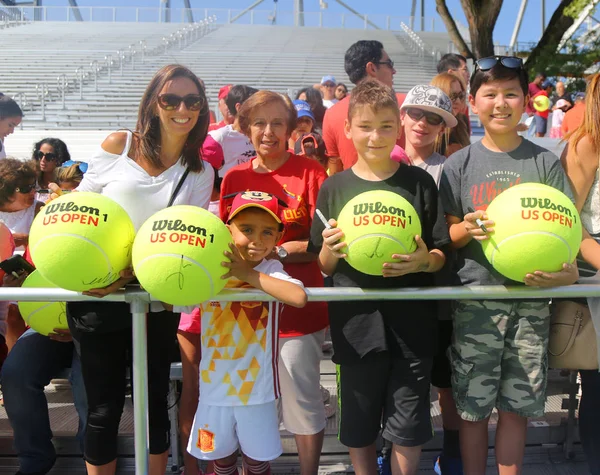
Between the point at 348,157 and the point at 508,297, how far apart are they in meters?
1.81

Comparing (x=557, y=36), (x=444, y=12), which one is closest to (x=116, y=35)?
(x=444, y=12)

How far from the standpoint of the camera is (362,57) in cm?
454

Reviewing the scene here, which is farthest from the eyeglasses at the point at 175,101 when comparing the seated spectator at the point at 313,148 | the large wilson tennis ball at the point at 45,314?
the seated spectator at the point at 313,148

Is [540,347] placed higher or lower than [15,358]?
higher

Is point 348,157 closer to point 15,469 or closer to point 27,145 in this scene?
point 15,469

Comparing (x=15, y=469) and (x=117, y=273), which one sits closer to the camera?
(x=117, y=273)

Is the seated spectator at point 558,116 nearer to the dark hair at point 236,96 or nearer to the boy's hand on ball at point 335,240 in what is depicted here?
the dark hair at point 236,96

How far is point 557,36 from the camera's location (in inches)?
759

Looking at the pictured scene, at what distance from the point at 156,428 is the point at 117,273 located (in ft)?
3.01

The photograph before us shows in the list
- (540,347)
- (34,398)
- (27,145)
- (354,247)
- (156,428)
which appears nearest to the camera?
(354,247)

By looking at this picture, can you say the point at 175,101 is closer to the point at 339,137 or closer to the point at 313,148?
the point at 339,137

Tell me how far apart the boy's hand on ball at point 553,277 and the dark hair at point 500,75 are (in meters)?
0.95

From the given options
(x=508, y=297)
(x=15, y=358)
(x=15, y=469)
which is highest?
(x=508, y=297)

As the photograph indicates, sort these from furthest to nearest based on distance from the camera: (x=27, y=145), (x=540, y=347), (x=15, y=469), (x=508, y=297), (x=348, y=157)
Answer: (x=27, y=145) → (x=348, y=157) → (x=15, y=469) → (x=540, y=347) → (x=508, y=297)
